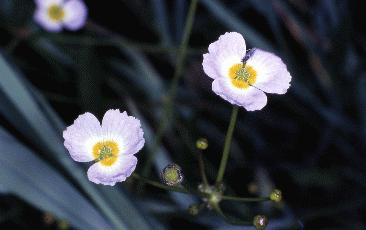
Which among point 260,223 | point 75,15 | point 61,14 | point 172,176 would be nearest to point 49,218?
point 172,176

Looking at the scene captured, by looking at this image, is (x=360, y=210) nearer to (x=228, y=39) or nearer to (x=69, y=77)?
(x=228, y=39)

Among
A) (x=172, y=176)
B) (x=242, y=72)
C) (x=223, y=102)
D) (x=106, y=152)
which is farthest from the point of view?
(x=223, y=102)

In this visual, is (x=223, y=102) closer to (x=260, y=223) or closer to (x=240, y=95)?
(x=240, y=95)

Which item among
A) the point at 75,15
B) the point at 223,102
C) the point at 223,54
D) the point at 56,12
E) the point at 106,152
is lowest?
the point at 106,152

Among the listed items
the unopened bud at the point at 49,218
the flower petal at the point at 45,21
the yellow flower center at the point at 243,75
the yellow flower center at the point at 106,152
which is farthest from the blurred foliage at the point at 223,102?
the yellow flower center at the point at 243,75

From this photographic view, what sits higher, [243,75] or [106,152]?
[243,75]

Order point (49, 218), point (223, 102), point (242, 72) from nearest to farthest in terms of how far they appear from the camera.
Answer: point (242, 72) < point (49, 218) < point (223, 102)

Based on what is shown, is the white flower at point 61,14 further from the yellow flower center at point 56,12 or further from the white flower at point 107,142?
the white flower at point 107,142
